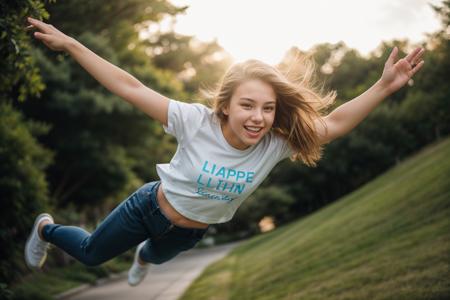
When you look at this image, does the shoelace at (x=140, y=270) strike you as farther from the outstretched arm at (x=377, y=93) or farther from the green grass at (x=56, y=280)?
the green grass at (x=56, y=280)

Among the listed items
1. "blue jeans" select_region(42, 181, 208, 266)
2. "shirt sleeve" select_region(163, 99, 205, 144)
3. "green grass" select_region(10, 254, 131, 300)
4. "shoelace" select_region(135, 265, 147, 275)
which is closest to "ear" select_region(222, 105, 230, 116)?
"shirt sleeve" select_region(163, 99, 205, 144)

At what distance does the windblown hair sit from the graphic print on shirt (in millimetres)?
378

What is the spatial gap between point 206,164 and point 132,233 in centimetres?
82

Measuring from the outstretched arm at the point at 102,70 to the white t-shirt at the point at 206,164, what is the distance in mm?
169

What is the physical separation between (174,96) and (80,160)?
6.94m

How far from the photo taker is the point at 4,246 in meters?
7.32

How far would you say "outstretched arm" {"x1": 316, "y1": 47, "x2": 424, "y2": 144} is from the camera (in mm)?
3164

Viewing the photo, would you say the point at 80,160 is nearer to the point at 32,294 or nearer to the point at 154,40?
the point at 32,294

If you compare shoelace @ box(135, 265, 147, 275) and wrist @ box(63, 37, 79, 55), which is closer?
wrist @ box(63, 37, 79, 55)

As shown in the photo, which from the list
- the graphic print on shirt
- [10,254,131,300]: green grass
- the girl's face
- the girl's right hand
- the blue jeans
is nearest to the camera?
the girl's right hand

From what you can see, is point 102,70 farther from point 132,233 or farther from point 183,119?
point 132,233

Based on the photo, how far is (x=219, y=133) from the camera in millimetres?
3213

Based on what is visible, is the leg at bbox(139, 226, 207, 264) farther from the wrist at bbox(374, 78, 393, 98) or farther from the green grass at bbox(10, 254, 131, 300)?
the green grass at bbox(10, 254, 131, 300)

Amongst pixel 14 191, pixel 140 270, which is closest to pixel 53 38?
pixel 140 270
